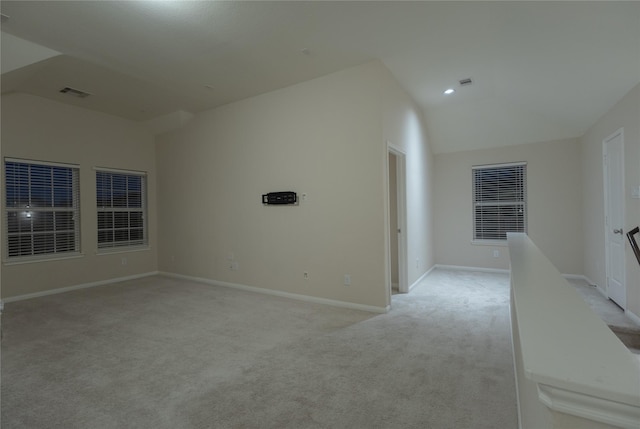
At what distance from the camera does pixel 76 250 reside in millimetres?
5340

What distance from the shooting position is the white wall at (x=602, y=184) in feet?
10.4

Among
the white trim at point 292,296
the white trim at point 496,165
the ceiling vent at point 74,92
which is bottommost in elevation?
the white trim at point 292,296

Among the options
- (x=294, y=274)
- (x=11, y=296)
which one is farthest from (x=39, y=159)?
(x=294, y=274)

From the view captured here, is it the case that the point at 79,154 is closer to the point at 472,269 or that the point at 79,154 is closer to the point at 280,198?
the point at 280,198

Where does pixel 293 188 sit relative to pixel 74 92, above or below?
below

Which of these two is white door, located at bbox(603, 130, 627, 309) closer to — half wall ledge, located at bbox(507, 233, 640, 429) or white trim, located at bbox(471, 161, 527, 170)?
white trim, located at bbox(471, 161, 527, 170)

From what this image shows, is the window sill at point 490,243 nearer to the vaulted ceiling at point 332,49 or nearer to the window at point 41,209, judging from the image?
the vaulted ceiling at point 332,49

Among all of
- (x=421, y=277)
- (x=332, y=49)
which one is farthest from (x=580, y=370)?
(x=421, y=277)

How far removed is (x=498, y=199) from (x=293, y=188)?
417 cm

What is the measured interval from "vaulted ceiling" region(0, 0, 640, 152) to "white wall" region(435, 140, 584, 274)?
597 millimetres

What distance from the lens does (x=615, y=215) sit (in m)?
3.79

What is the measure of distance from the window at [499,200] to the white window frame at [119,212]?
6997mm

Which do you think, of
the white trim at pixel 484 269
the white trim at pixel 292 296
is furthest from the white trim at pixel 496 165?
the white trim at pixel 292 296

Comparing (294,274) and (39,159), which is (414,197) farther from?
(39,159)
